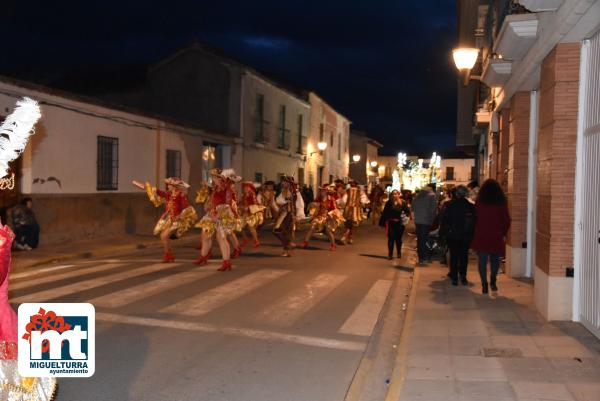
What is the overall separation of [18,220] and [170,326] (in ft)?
29.1

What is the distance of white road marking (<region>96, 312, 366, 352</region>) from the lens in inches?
285

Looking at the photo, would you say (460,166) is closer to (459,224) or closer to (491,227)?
(459,224)

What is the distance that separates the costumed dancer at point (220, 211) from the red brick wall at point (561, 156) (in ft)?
20.7

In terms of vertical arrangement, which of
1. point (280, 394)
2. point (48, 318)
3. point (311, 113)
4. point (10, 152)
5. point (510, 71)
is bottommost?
point (280, 394)

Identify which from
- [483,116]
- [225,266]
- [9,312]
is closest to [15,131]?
[9,312]

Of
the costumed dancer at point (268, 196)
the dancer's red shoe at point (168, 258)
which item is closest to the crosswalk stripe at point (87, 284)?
the dancer's red shoe at point (168, 258)

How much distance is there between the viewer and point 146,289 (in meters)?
10.2

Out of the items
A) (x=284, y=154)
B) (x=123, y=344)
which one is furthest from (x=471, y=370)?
(x=284, y=154)

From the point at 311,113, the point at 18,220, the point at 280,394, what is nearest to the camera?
the point at 280,394

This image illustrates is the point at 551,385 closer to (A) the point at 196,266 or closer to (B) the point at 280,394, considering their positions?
(B) the point at 280,394

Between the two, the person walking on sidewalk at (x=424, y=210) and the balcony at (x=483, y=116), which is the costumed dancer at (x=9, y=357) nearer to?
the person walking on sidewalk at (x=424, y=210)

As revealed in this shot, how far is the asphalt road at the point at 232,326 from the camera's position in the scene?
5727mm

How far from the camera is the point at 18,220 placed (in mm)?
15133

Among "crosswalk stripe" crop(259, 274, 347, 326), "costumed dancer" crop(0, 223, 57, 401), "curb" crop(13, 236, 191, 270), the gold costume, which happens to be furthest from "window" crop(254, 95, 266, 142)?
"costumed dancer" crop(0, 223, 57, 401)
